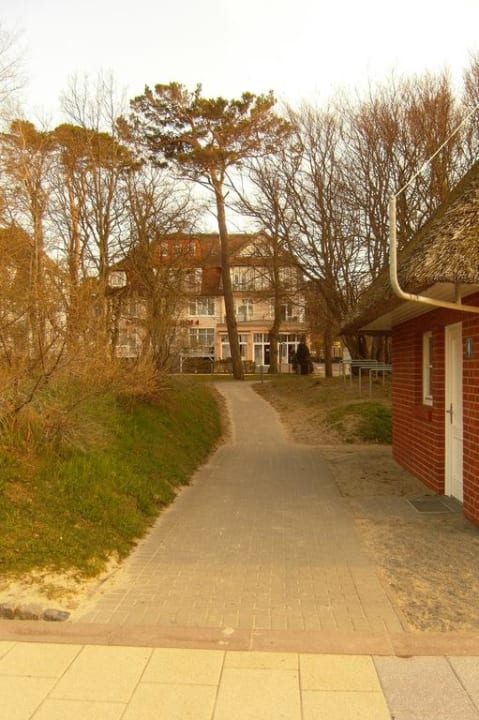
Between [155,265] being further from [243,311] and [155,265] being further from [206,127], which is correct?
[243,311]

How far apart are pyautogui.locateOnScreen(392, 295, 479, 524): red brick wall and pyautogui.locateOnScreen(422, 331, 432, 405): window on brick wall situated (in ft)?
0.21

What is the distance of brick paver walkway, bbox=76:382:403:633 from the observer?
4559 millimetres

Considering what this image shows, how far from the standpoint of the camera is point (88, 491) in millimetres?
6758

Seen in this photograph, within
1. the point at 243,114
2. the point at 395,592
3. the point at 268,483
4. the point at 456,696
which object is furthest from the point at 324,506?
the point at 243,114

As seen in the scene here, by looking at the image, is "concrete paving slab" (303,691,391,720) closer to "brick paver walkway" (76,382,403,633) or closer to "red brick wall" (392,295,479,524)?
"brick paver walkway" (76,382,403,633)

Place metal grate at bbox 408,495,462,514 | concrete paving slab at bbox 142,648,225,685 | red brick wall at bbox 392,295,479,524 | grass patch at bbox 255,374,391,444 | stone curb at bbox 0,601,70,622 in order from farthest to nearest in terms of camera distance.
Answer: grass patch at bbox 255,374,391,444, metal grate at bbox 408,495,462,514, red brick wall at bbox 392,295,479,524, stone curb at bbox 0,601,70,622, concrete paving slab at bbox 142,648,225,685

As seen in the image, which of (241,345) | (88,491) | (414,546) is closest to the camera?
(414,546)

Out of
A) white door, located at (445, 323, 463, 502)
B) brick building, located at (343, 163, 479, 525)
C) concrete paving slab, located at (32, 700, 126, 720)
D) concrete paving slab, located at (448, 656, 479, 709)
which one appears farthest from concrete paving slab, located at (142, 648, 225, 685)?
white door, located at (445, 323, 463, 502)

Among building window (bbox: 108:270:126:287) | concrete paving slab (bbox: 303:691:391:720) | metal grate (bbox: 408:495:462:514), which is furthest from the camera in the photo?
building window (bbox: 108:270:126:287)

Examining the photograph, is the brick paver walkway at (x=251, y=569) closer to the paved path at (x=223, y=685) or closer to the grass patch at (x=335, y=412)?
the paved path at (x=223, y=685)

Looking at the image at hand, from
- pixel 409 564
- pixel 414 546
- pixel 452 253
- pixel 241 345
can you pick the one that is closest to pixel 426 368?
pixel 414 546

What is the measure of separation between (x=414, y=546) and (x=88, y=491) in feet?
11.3

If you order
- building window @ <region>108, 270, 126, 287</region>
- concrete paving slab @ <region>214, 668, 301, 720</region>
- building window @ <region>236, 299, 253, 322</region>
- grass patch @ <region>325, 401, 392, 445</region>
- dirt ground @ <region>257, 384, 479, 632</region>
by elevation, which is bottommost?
concrete paving slab @ <region>214, 668, 301, 720</region>

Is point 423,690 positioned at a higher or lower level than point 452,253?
lower
